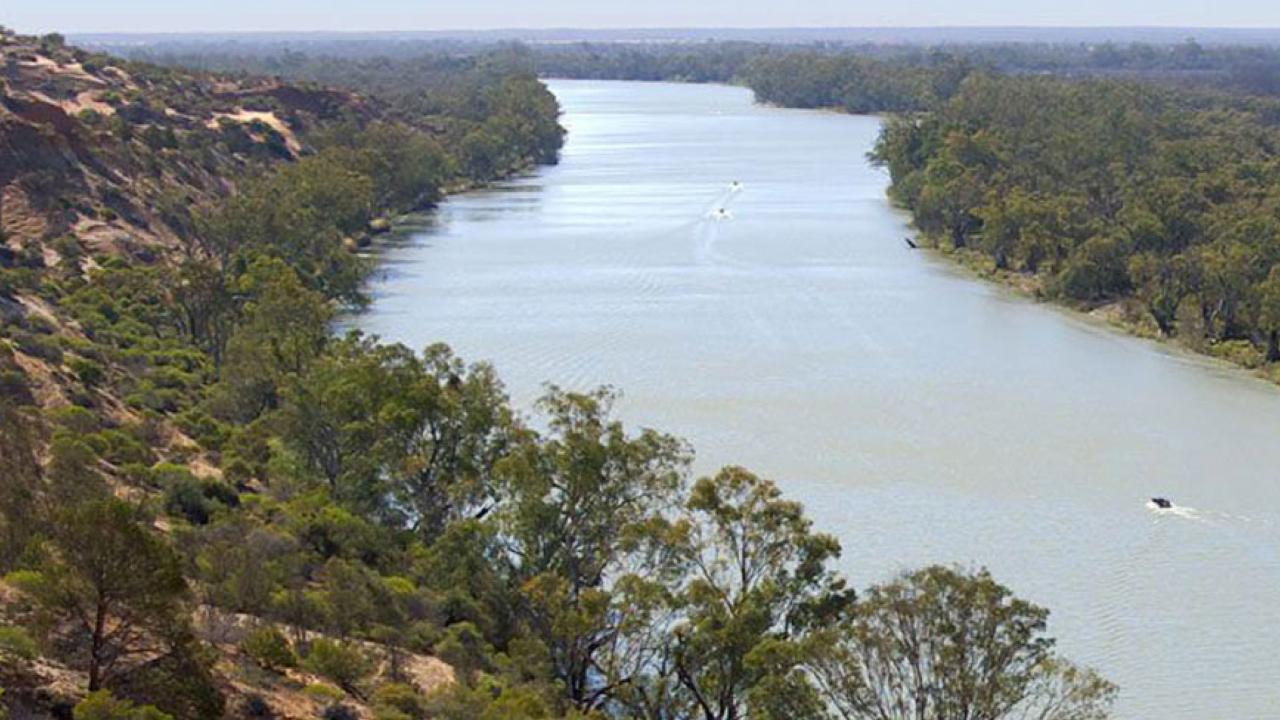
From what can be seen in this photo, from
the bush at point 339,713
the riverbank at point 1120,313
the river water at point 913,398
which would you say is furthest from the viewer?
the riverbank at point 1120,313

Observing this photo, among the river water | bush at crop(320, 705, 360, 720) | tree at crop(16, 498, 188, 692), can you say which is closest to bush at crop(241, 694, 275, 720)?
bush at crop(320, 705, 360, 720)

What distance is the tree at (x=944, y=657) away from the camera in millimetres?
18891

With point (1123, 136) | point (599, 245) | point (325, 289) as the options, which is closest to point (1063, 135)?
point (1123, 136)

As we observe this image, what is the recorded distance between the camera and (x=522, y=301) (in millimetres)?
54531

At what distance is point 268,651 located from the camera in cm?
1870

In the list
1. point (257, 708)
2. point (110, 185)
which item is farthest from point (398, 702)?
point (110, 185)

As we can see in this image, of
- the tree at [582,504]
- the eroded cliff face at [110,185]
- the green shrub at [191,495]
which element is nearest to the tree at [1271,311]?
the tree at [582,504]

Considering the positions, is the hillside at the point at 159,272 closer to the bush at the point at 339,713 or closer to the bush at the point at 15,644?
the bush at the point at 15,644

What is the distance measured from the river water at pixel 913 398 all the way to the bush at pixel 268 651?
478 inches

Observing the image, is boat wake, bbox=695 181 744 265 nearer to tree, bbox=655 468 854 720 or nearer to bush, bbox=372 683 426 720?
tree, bbox=655 468 854 720

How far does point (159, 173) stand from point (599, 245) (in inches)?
723

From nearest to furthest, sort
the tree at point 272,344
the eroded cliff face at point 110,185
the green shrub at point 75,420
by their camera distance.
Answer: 1. the eroded cliff face at point 110,185
2. the green shrub at point 75,420
3. the tree at point 272,344

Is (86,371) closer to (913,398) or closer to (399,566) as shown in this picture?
(399,566)

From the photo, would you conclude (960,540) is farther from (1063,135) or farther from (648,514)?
(1063,135)
